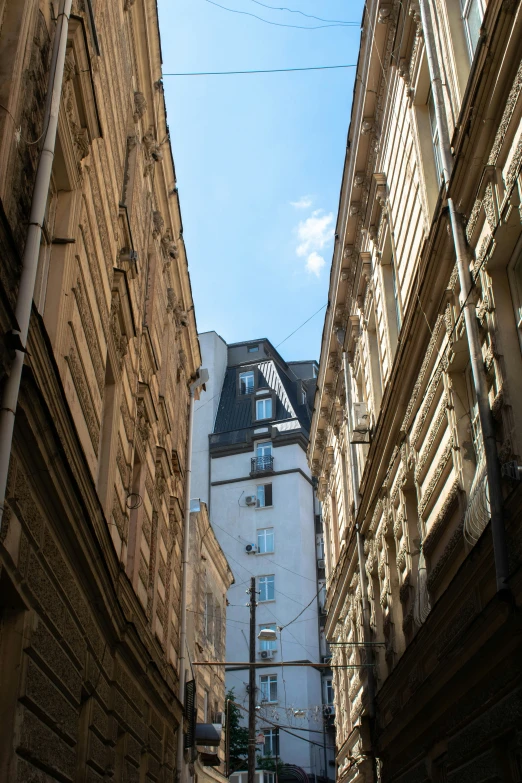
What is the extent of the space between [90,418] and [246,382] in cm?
3991

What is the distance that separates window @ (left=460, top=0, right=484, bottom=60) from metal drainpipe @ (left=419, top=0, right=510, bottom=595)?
1.62 feet

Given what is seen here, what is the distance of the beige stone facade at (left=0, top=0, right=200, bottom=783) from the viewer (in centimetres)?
578

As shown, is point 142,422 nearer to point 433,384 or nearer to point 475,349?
point 433,384

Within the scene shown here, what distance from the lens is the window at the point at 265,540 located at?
42594 millimetres

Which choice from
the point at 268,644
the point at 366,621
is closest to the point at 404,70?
the point at 366,621

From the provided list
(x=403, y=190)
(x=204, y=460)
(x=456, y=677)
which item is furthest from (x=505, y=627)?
(x=204, y=460)

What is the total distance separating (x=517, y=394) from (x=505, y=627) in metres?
1.94

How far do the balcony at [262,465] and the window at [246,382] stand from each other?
4958 mm

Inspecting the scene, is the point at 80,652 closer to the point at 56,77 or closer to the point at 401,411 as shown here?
the point at 56,77

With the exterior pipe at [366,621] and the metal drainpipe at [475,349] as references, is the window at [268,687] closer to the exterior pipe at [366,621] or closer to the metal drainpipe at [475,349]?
the exterior pipe at [366,621]

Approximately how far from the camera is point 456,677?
8.42m

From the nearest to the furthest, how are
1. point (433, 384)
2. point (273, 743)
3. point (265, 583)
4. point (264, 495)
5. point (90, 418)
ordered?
point (90, 418)
point (433, 384)
point (273, 743)
point (265, 583)
point (264, 495)

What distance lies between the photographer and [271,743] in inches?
1503

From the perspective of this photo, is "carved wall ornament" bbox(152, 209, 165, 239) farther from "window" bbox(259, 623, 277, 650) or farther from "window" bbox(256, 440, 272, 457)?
"window" bbox(256, 440, 272, 457)
